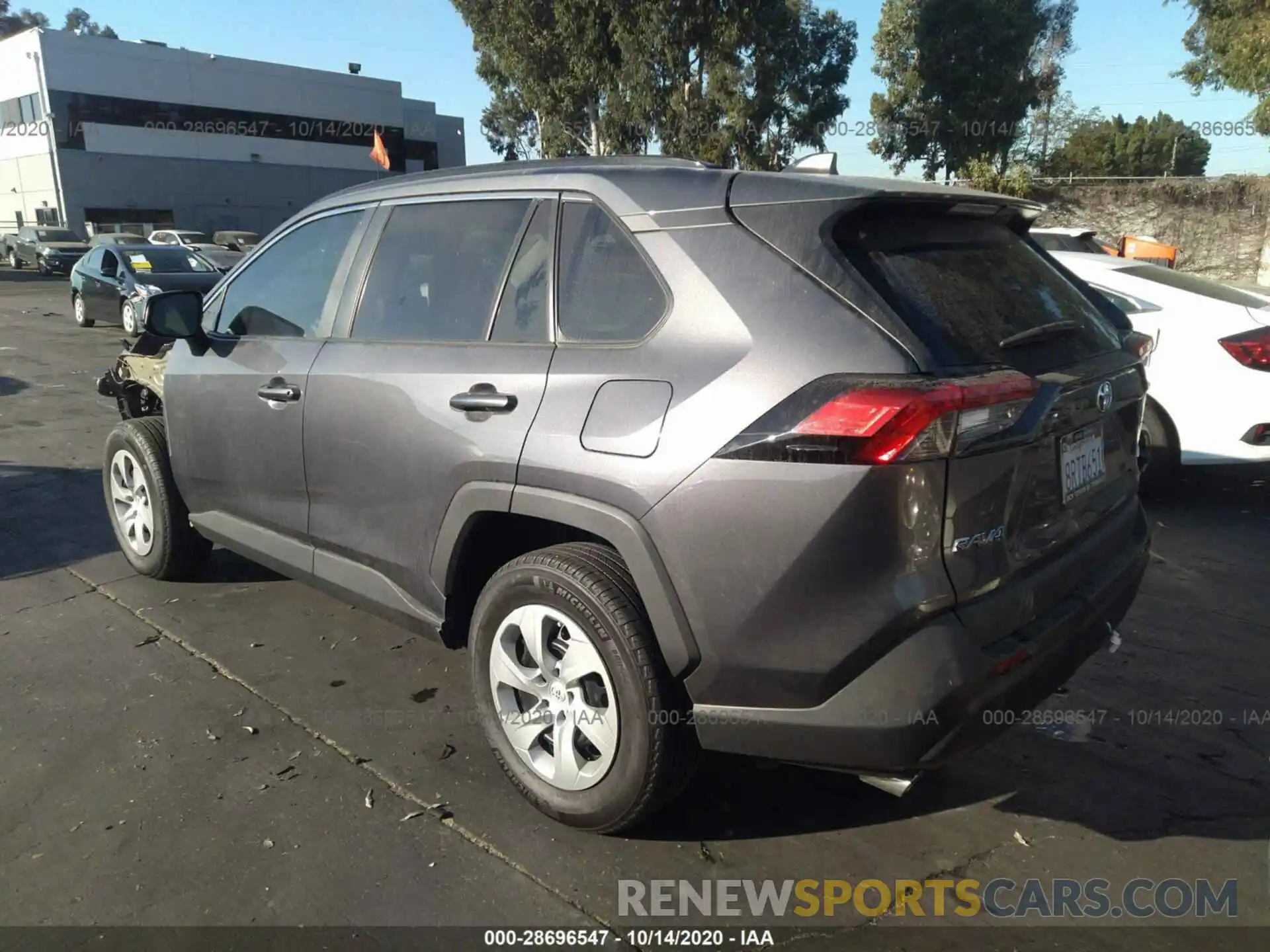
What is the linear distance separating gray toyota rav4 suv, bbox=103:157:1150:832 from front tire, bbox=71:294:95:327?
15.7 m

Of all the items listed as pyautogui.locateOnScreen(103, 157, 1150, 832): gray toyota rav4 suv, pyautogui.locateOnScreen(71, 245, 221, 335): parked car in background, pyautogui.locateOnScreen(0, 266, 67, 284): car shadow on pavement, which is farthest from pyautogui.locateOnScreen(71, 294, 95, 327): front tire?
pyautogui.locateOnScreen(103, 157, 1150, 832): gray toyota rav4 suv

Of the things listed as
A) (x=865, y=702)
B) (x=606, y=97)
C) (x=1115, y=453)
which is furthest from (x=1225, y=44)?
(x=865, y=702)

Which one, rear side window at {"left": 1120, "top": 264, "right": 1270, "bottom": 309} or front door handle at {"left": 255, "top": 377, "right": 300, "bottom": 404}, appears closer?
front door handle at {"left": 255, "top": 377, "right": 300, "bottom": 404}

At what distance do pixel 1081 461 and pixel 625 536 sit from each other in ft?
4.28

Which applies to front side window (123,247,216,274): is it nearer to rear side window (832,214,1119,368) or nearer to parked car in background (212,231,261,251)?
parked car in background (212,231,261,251)

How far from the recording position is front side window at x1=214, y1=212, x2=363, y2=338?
3.65 meters

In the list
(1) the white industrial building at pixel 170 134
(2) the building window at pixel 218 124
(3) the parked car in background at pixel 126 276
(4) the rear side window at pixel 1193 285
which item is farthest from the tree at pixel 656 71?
(4) the rear side window at pixel 1193 285

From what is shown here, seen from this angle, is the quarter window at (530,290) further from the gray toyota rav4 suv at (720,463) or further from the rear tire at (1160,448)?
the rear tire at (1160,448)

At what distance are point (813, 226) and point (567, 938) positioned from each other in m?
1.90

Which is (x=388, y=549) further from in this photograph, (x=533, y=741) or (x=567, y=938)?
(x=567, y=938)

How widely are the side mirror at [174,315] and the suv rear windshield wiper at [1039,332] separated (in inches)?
126

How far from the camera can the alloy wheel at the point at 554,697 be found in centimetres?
261

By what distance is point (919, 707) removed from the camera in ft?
7.20

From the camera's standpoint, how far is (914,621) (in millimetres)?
2189
